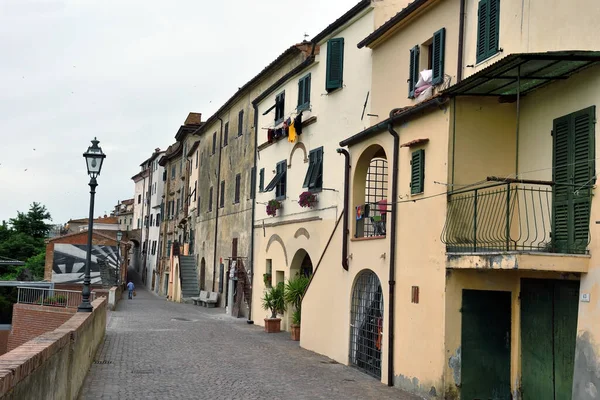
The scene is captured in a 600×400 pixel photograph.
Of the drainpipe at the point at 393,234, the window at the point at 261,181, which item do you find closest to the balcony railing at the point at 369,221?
the drainpipe at the point at 393,234

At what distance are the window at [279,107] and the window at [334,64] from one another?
16.0ft

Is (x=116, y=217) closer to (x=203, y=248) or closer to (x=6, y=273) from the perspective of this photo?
(x=6, y=273)

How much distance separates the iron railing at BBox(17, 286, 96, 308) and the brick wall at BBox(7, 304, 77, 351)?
345 millimetres

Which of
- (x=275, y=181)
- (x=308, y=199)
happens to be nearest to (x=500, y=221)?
(x=308, y=199)

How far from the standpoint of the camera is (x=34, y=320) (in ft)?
93.9

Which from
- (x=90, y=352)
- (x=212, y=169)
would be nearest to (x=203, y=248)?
(x=212, y=169)

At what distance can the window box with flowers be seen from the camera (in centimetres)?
2177

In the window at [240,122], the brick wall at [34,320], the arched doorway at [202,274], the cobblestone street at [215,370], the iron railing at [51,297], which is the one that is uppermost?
the window at [240,122]

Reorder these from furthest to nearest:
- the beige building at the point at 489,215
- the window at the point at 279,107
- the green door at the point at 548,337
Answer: the window at the point at 279,107 → the green door at the point at 548,337 → the beige building at the point at 489,215

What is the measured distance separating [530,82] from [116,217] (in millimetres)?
91799

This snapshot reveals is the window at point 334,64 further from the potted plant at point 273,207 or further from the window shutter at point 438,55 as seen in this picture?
the window shutter at point 438,55

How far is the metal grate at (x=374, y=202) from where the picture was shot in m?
15.6

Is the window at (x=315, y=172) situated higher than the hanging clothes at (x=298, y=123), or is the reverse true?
the hanging clothes at (x=298, y=123)

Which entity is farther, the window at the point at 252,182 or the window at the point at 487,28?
the window at the point at 252,182
